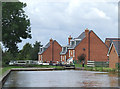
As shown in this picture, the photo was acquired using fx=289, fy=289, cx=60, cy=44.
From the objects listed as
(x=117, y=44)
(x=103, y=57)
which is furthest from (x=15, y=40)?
(x=103, y=57)

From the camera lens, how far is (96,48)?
68688 mm

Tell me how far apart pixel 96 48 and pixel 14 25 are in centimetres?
2429

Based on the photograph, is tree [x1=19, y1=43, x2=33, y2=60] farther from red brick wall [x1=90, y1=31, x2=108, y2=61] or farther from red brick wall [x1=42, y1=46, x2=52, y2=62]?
red brick wall [x1=90, y1=31, x2=108, y2=61]

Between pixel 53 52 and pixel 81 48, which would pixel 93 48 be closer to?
pixel 81 48

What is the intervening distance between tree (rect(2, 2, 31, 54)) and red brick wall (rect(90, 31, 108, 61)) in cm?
1795

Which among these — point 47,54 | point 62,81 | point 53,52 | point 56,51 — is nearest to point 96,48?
point 56,51

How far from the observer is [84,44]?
69812mm

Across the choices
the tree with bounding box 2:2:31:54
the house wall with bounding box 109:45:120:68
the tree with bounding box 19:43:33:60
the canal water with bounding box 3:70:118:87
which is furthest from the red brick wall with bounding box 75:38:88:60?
the canal water with bounding box 3:70:118:87

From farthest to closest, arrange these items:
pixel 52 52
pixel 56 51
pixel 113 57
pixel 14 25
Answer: pixel 52 52
pixel 56 51
pixel 14 25
pixel 113 57

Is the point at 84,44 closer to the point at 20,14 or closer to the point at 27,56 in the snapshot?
the point at 20,14

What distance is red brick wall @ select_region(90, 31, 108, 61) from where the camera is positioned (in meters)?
68.4

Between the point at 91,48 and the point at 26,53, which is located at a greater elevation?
the point at 91,48

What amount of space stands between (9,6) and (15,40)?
6437 mm


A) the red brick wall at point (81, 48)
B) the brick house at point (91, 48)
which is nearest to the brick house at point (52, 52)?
the brick house at point (91, 48)
